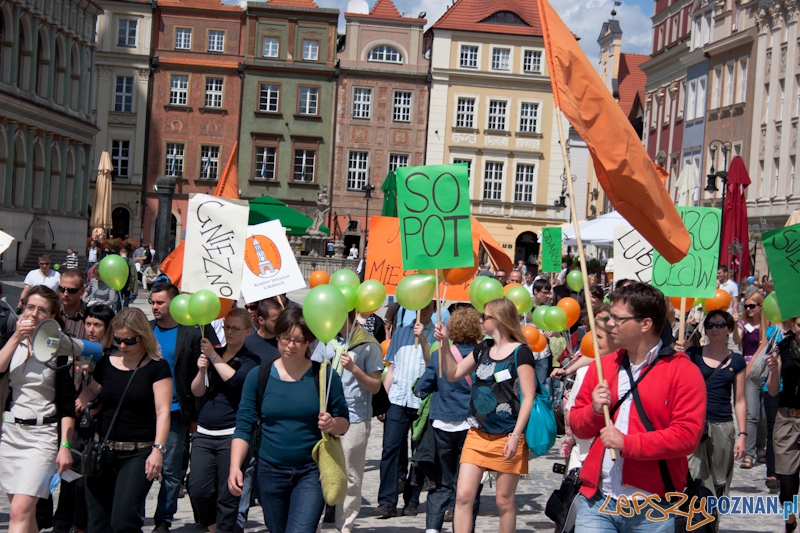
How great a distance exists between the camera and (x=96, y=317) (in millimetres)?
6590

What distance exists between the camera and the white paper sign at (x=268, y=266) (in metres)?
8.18

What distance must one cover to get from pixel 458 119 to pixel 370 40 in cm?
620

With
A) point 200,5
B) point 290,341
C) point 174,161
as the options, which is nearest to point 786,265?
point 290,341

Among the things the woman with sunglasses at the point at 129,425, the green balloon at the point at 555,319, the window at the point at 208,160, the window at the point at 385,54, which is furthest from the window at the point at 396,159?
the woman with sunglasses at the point at 129,425

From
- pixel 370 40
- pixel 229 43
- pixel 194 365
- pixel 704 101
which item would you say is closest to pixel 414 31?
pixel 370 40

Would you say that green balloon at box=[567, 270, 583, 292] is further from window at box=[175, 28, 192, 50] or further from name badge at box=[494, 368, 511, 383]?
window at box=[175, 28, 192, 50]

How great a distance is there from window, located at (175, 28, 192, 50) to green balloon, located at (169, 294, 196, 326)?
49.8m

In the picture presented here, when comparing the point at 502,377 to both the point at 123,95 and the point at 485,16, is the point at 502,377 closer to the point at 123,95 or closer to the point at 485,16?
the point at 485,16

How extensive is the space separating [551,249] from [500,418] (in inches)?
403

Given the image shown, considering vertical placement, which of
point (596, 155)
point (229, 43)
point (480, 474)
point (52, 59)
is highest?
point (229, 43)

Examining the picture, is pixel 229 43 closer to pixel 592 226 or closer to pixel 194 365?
pixel 592 226

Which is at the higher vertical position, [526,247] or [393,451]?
[526,247]

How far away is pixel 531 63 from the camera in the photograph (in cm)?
5478

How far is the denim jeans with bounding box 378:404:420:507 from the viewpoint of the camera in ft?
27.6
